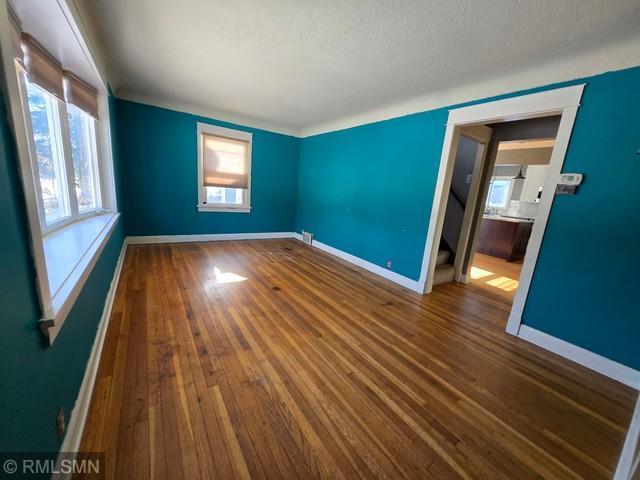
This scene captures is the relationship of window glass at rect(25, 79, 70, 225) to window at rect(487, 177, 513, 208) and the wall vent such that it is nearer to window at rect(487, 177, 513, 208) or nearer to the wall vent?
the wall vent

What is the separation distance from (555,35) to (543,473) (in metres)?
2.87

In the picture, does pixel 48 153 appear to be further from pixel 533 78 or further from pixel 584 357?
pixel 584 357

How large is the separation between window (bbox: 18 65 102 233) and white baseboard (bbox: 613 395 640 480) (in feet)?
11.4

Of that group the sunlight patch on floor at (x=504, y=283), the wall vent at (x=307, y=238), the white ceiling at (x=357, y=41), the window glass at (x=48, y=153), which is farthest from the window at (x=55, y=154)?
the sunlight patch on floor at (x=504, y=283)

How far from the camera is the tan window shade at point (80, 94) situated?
2.18 metres

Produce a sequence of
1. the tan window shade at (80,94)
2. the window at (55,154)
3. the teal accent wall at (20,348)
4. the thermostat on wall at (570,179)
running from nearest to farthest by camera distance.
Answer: the teal accent wall at (20,348) → the window at (55,154) → the thermostat on wall at (570,179) → the tan window shade at (80,94)

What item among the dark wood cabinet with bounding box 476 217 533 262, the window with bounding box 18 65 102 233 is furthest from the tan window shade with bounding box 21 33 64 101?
the dark wood cabinet with bounding box 476 217 533 262

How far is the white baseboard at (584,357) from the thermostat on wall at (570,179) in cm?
140

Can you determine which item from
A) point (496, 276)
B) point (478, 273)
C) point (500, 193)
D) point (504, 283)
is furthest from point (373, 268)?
point (500, 193)

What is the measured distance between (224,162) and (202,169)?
47 centimetres

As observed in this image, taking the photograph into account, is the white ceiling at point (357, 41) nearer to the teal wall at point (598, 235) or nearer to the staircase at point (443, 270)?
the teal wall at point (598, 235)

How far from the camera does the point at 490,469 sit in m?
1.21

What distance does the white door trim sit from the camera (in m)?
2.14

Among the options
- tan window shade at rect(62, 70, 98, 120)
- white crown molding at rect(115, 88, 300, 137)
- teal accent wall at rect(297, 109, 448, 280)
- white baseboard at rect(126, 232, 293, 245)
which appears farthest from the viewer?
white baseboard at rect(126, 232, 293, 245)
